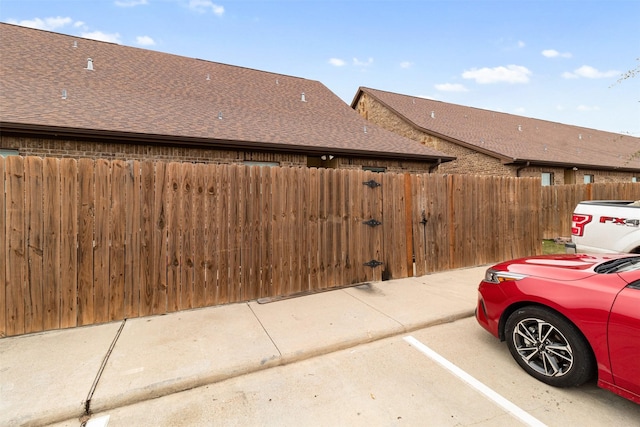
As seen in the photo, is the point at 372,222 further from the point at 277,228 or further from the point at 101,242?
the point at 101,242

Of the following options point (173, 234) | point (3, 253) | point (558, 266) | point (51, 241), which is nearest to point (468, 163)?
point (558, 266)

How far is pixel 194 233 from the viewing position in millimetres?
4203

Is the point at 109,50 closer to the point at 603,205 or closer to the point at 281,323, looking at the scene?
the point at 281,323

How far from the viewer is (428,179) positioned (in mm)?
5914

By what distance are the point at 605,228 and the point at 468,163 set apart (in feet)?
30.4

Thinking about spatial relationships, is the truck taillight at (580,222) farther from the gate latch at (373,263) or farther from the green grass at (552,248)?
the gate latch at (373,263)

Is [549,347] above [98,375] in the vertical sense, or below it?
above

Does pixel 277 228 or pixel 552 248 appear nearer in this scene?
pixel 277 228

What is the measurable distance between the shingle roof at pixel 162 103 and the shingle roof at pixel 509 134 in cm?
505

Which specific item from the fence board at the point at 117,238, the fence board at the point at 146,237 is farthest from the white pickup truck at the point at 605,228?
the fence board at the point at 117,238

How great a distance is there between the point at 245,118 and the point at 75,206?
6.42m

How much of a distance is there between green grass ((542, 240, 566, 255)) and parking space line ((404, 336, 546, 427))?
23.8 ft

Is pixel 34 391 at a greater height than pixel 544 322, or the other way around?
A: pixel 544 322

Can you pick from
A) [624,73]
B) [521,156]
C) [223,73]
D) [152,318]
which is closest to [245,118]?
[223,73]
